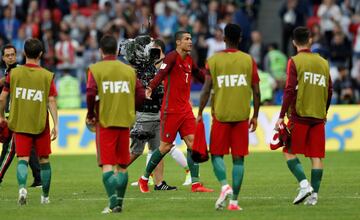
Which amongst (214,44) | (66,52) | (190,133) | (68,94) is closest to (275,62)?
(214,44)

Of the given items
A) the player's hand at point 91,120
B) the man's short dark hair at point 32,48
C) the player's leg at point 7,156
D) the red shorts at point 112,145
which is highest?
the man's short dark hair at point 32,48

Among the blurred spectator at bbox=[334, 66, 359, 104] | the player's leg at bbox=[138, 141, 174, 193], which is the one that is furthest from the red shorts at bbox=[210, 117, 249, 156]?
the blurred spectator at bbox=[334, 66, 359, 104]

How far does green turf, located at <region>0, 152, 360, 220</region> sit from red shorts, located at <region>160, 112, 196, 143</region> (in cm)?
91

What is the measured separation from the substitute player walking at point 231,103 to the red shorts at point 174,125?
2.57 m

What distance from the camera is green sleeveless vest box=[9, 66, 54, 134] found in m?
15.7

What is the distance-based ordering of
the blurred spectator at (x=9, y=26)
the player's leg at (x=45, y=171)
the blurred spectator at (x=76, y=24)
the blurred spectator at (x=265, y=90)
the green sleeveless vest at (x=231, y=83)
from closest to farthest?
1. the green sleeveless vest at (x=231, y=83)
2. the player's leg at (x=45, y=171)
3. the blurred spectator at (x=265, y=90)
4. the blurred spectator at (x=9, y=26)
5. the blurred spectator at (x=76, y=24)

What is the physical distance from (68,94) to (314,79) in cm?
1601

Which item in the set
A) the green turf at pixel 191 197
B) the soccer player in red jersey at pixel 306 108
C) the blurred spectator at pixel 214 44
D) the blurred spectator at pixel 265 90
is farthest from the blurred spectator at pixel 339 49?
the soccer player in red jersey at pixel 306 108

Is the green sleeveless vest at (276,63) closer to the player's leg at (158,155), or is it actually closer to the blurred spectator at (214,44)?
the blurred spectator at (214,44)

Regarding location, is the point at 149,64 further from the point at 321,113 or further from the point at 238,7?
the point at 238,7

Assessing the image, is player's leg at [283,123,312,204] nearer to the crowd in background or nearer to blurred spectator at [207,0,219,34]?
the crowd in background

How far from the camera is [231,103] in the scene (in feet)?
49.2

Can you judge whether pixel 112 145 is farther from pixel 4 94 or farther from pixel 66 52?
pixel 66 52

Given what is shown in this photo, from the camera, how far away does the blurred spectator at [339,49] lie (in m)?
31.4
